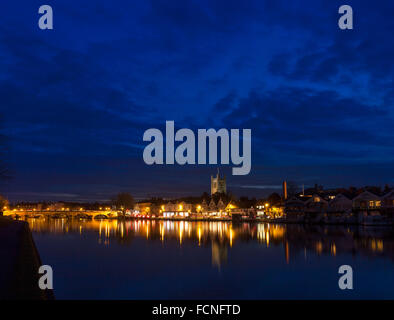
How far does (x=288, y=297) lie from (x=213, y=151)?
11.3 m

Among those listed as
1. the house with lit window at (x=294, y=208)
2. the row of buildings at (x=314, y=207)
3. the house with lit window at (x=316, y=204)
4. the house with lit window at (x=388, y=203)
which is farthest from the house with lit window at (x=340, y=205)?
the house with lit window at (x=294, y=208)

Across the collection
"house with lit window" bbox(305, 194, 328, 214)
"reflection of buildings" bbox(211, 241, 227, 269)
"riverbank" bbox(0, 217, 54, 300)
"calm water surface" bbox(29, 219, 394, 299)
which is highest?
"riverbank" bbox(0, 217, 54, 300)

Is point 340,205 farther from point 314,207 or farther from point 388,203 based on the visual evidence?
point 388,203

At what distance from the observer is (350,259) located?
37531mm

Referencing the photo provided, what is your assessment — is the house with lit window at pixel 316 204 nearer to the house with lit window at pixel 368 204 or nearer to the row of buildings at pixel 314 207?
the row of buildings at pixel 314 207

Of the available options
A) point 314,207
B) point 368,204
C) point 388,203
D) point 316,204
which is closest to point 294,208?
point 314,207

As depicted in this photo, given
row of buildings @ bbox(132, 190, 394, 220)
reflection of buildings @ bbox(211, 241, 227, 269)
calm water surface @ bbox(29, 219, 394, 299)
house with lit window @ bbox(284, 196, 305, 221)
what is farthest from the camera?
house with lit window @ bbox(284, 196, 305, 221)

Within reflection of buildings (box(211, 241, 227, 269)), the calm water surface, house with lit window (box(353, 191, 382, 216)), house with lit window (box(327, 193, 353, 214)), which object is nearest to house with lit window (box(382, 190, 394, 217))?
house with lit window (box(353, 191, 382, 216))

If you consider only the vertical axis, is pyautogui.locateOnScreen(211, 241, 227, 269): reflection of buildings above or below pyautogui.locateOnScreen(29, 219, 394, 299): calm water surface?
below

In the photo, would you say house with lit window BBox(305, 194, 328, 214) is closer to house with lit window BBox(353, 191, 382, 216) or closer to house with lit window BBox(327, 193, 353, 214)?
house with lit window BBox(327, 193, 353, 214)

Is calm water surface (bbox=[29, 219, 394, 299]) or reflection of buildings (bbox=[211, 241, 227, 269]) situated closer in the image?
calm water surface (bbox=[29, 219, 394, 299])

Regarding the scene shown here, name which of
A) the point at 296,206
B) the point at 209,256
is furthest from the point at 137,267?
the point at 296,206

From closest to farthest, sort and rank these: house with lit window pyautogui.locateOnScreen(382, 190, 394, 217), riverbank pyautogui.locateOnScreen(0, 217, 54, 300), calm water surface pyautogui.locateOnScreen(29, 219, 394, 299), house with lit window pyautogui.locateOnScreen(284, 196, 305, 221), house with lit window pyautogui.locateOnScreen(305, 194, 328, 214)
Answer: riverbank pyautogui.locateOnScreen(0, 217, 54, 300)
calm water surface pyautogui.locateOnScreen(29, 219, 394, 299)
house with lit window pyautogui.locateOnScreen(382, 190, 394, 217)
house with lit window pyautogui.locateOnScreen(305, 194, 328, 214)
house with lit window pyautogui.locateOnScreen(284, 196, 305, 221)
